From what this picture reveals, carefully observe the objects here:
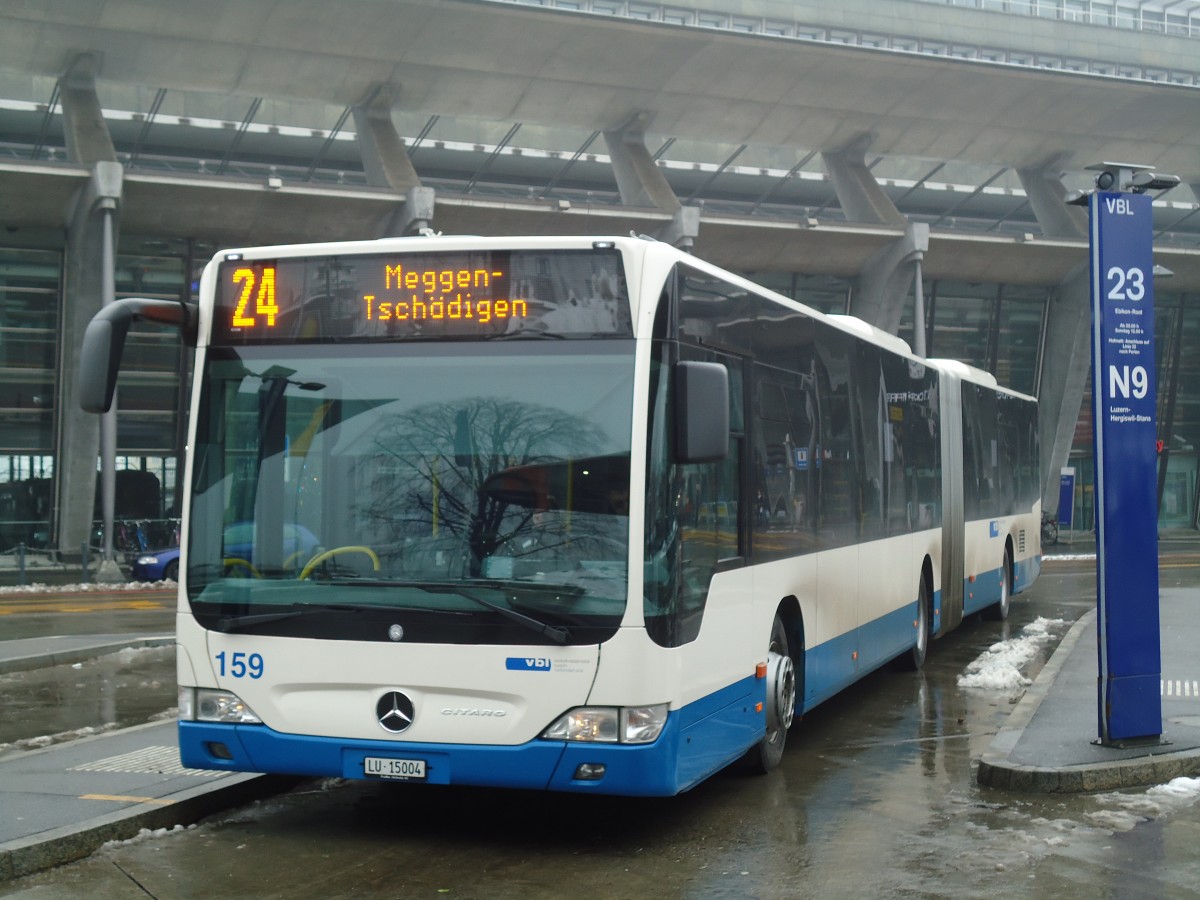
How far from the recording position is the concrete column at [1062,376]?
46.7m

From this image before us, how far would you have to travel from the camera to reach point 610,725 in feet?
21.7

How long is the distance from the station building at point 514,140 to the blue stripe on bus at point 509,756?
2324cm

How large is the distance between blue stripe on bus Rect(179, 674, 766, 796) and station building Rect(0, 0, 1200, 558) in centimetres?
2324

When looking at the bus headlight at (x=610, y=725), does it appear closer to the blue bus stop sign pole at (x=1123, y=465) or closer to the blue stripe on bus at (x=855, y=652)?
the blue stripe on bus at (x=855, y=652)

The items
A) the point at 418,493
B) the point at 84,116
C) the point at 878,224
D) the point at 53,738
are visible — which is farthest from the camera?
the point at 878,224

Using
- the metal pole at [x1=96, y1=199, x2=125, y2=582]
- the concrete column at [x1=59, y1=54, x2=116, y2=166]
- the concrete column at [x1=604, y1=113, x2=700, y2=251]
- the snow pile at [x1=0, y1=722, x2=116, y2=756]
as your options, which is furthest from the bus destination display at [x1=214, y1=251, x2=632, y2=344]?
the concrete column at [x1=604, y1=113, x2=700, y2=251]

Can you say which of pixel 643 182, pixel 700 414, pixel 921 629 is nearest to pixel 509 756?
pixel 700 414

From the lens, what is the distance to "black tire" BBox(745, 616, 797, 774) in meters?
8.49

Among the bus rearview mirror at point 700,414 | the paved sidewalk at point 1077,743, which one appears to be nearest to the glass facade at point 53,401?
the paved sidewalk at point 1077,743

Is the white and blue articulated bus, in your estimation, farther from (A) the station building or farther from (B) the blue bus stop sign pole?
(A) the station building

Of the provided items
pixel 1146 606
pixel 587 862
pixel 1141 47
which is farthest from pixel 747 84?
pixel 587 862

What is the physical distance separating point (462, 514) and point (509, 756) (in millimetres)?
1128

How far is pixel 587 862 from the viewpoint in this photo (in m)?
6.78

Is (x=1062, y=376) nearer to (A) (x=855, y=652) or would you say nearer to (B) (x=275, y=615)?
(A) (x=855, y=652)
